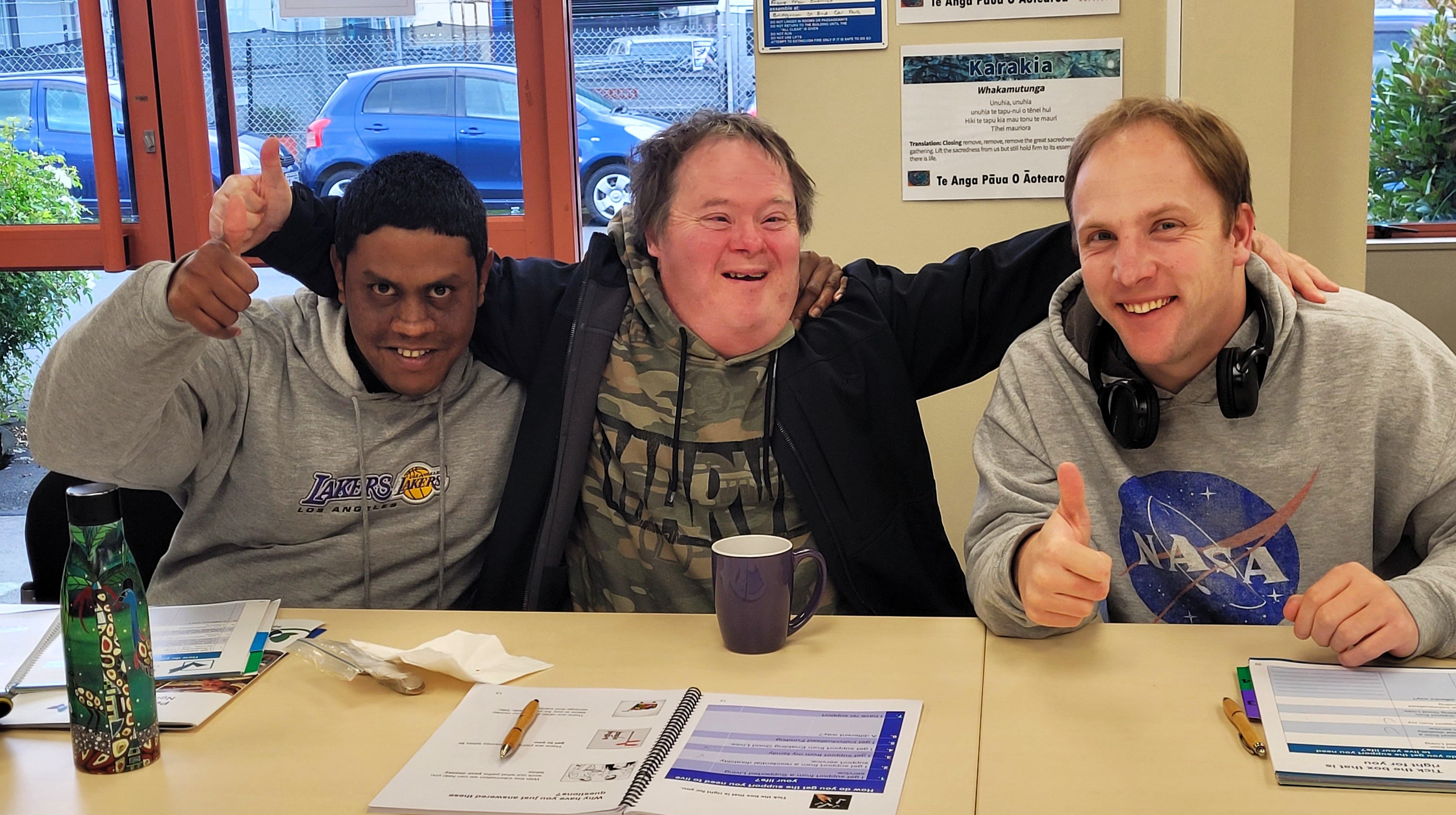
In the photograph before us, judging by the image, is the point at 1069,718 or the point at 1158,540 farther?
the point at 1158,540

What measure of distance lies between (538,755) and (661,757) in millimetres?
120

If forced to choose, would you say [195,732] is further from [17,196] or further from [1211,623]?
[17,196]

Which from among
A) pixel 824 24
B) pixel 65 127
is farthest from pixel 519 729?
pixel 65 127

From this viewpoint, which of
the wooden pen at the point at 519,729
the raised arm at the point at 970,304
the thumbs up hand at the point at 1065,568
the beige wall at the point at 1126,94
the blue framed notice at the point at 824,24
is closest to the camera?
the wooden pen at the point at 519,729

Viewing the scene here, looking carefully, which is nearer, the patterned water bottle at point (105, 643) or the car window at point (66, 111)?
the patterned water bottle at point (105, 643)

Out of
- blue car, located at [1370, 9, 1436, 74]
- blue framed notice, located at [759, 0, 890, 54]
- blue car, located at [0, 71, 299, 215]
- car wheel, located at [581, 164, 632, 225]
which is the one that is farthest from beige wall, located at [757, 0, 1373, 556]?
blue car, located at [0, 71, 299, 215]

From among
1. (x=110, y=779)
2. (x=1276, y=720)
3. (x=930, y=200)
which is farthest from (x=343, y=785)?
(x=930, y=200)

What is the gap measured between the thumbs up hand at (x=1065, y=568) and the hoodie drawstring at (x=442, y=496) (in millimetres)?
892

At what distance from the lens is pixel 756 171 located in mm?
1826

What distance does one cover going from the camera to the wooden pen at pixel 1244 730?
105cm

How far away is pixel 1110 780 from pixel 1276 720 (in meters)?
0.21

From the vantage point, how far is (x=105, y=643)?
3.42ft

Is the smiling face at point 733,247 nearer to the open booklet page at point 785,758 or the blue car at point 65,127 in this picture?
the open booklet page at point 785,758

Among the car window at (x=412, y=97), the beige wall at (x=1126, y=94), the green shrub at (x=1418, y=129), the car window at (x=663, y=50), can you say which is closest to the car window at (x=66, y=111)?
the car window at (x=412, y=97)
